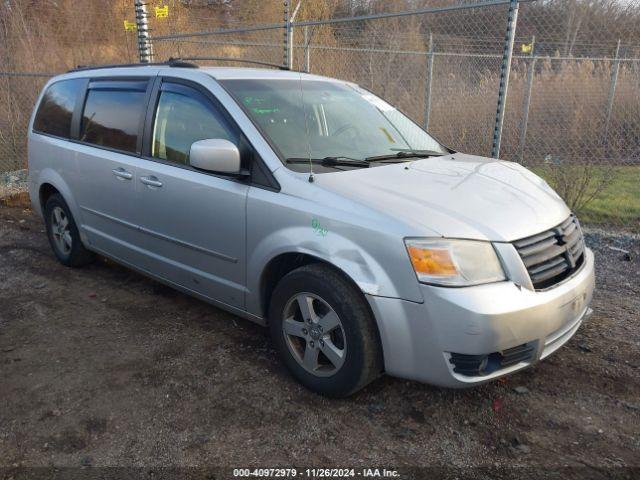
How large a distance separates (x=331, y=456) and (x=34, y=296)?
3.20m

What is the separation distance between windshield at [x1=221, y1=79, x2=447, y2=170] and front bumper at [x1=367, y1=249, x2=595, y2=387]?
1.15m

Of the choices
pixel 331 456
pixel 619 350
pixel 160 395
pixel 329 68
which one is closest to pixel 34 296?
pixel 160 395

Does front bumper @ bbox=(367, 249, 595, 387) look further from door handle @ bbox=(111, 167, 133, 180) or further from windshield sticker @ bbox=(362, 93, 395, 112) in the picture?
door handle @ bbox=(111, 167, 133, 180)

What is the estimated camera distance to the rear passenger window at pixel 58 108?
15.7 ft

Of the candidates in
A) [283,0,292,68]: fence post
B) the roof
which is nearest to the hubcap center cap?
the roof

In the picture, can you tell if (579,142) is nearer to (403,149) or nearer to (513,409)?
(403,149)

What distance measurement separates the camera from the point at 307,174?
3.04 m

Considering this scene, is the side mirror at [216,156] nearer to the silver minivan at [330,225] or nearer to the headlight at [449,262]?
the silver minivan at [330,225]

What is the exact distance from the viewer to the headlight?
8.21 ft

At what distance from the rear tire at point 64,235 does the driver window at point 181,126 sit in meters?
1.66

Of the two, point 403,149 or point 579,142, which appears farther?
point 579,142

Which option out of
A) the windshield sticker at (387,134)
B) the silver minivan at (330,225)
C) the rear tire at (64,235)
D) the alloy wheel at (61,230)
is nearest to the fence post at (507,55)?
the silver minivan at (330,225)

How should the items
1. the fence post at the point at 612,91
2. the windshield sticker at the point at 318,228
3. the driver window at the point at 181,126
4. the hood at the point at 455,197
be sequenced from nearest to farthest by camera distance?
1. the hood at the point at 455,197
2. the windshield sticker at the point at 318,228
3. the driver window at the point at 181,126
4. the fence post at the point at 612,91

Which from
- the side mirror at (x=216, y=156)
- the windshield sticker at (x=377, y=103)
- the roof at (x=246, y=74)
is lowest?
the side mirror at (x=216, y=156)
